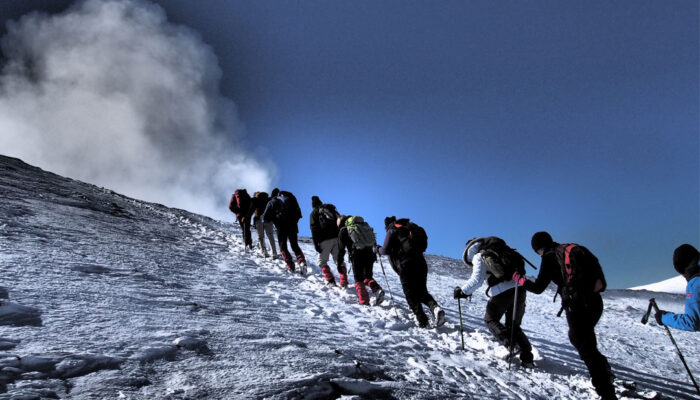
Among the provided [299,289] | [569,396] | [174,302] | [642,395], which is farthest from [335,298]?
[642,395]

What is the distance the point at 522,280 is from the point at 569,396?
139cm

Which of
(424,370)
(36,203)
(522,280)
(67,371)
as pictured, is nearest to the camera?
(67,371)

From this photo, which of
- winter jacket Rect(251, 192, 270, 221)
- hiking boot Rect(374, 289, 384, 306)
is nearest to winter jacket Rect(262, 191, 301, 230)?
winter jacket Rect(251, 192, 270, 221)

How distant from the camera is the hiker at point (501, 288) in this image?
15.2 ft

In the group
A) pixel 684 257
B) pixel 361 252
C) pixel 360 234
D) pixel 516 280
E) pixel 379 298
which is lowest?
pixel 379 298

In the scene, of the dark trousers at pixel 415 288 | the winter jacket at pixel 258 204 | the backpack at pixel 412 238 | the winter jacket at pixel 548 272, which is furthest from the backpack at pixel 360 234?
the winter jacket at pixel 258 204

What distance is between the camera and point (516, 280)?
186 inches

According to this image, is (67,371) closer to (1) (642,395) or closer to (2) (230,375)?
(2) (230,375)

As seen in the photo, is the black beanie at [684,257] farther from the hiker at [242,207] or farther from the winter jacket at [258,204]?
the hiker at [242,207]

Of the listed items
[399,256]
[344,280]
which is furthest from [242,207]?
[399,256]

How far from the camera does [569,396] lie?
3871mm

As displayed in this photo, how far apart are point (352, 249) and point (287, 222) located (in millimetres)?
2661

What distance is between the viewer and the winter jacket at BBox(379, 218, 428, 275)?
596 cm

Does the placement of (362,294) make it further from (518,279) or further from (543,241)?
(543,241)
